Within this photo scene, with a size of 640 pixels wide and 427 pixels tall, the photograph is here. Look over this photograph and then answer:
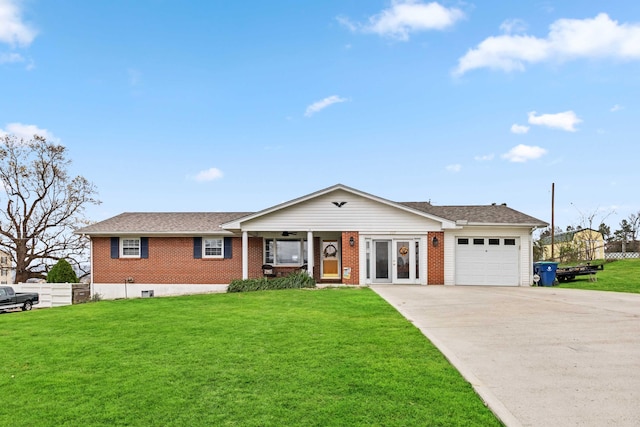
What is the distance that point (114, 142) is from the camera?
23734mm

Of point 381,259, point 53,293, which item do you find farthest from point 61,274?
point 381,259

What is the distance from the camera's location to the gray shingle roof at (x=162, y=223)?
73.7 ft

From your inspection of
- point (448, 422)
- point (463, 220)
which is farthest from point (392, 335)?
point (463, 220)

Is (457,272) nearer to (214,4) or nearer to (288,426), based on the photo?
(214,4)

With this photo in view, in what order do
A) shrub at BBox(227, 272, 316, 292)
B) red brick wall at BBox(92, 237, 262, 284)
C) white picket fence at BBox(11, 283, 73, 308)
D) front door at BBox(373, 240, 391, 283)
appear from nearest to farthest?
shrub at BBox(227, 272, 316, 292) → front door at BBox(373, 240, 391, 283) → white picket fence at BBox(11, 283, 73, 308) → red brick wall at BBox(92, 237, 262, 284)

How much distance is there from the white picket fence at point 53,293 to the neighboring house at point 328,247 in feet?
5.40

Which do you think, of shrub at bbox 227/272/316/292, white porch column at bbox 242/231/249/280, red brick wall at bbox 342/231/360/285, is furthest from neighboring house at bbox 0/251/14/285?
red brick wall at bbox 342/231/360/285

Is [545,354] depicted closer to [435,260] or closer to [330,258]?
[435,260]

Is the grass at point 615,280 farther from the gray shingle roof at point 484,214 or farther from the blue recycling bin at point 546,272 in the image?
the gray shingle roof at point 484,214

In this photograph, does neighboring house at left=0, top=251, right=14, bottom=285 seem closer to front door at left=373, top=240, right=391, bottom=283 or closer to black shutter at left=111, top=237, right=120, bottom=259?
black shutter at left=111, top=237, right=120, bottom=259

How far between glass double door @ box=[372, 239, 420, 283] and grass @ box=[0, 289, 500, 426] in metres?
10.1

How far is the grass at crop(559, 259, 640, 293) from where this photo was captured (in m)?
20.3

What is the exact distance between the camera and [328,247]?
2298cm

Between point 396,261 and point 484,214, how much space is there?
528cm
